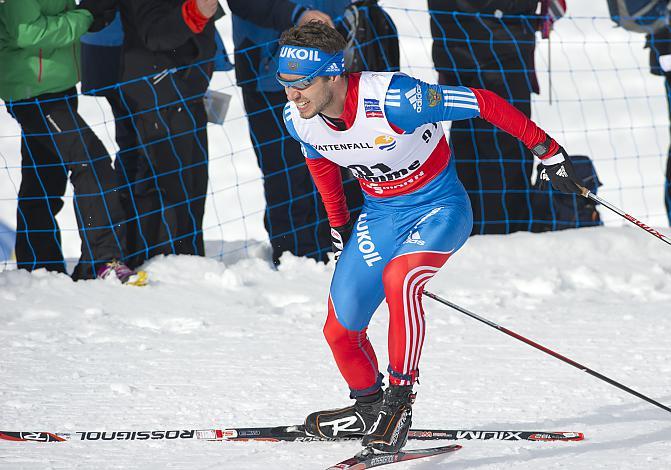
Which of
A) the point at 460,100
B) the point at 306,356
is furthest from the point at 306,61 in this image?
the point at 306,356

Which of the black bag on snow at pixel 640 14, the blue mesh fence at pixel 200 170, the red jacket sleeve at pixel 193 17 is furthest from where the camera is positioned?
the black bag on snow at pixel 640 14

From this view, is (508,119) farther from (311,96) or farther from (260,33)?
(260,33)

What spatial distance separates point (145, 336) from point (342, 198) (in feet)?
6.29

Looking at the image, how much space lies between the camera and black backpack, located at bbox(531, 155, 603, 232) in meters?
7.51

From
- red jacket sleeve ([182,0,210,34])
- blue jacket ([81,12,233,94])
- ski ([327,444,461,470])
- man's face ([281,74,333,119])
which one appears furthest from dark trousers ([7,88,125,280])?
ski ([327,444,461,470])

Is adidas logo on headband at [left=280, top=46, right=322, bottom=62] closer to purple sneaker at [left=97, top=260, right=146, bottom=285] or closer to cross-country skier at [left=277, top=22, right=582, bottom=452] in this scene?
cross-country skier at [left=277, top=22, right=582, bottom=452]

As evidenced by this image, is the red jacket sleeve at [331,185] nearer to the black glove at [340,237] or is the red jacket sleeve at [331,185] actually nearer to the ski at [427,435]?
the black glove at [340,237]

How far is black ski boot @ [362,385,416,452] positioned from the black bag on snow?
4.87 m

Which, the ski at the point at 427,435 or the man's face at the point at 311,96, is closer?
the man's face at the point at 311,96

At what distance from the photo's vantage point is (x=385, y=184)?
4211mm

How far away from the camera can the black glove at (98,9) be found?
6355 millimetres

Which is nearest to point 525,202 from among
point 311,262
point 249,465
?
point 311,262

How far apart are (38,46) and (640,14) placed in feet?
14.6

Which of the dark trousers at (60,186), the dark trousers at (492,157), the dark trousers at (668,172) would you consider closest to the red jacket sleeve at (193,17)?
the dark trousers at (60,186)
